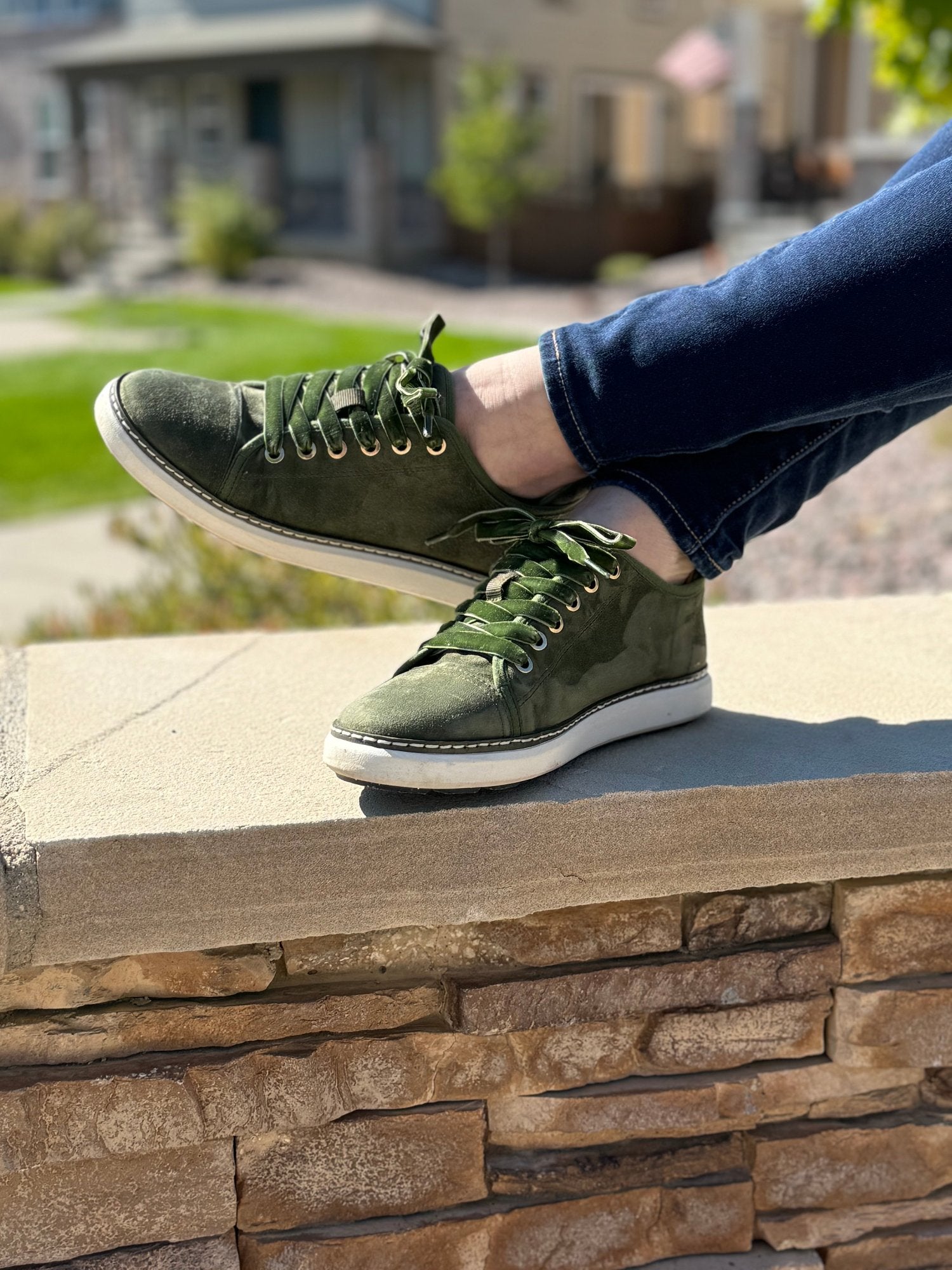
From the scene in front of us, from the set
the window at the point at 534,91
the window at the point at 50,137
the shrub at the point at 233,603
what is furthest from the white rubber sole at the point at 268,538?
the window at the point at 50,137

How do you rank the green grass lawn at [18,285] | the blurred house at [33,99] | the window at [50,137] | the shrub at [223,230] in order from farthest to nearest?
1. the window at [50,137]
2. the blurred house at [33,99]
3. the shrub at [223,230]
4. the green grass lawn at [18,285]

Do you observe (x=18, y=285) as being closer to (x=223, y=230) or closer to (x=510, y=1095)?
(x=223, y=230)

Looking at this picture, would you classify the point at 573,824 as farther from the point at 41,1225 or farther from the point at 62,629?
the point at 62,629

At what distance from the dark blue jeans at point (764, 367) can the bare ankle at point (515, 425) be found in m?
0.02

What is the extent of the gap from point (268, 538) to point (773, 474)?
1.91 feet

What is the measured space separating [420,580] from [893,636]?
0.73 m

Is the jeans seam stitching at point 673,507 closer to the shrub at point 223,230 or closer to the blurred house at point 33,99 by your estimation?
the shrub at point 223,230

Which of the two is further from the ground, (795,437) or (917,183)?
(917,183)

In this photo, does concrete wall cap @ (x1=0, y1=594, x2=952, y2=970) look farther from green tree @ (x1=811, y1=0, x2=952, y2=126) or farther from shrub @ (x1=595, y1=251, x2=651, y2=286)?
shrub @ (x1=595, y1=251, x2=651, y2=286)

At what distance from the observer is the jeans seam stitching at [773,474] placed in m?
1.44

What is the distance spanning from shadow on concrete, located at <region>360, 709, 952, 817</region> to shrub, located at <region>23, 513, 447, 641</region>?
1.88 meters

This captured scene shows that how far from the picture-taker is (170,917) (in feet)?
3.94

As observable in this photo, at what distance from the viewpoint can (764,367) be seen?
130 centimetres

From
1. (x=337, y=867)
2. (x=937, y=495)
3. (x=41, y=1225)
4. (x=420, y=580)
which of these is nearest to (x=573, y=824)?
(x=337, y=867)
